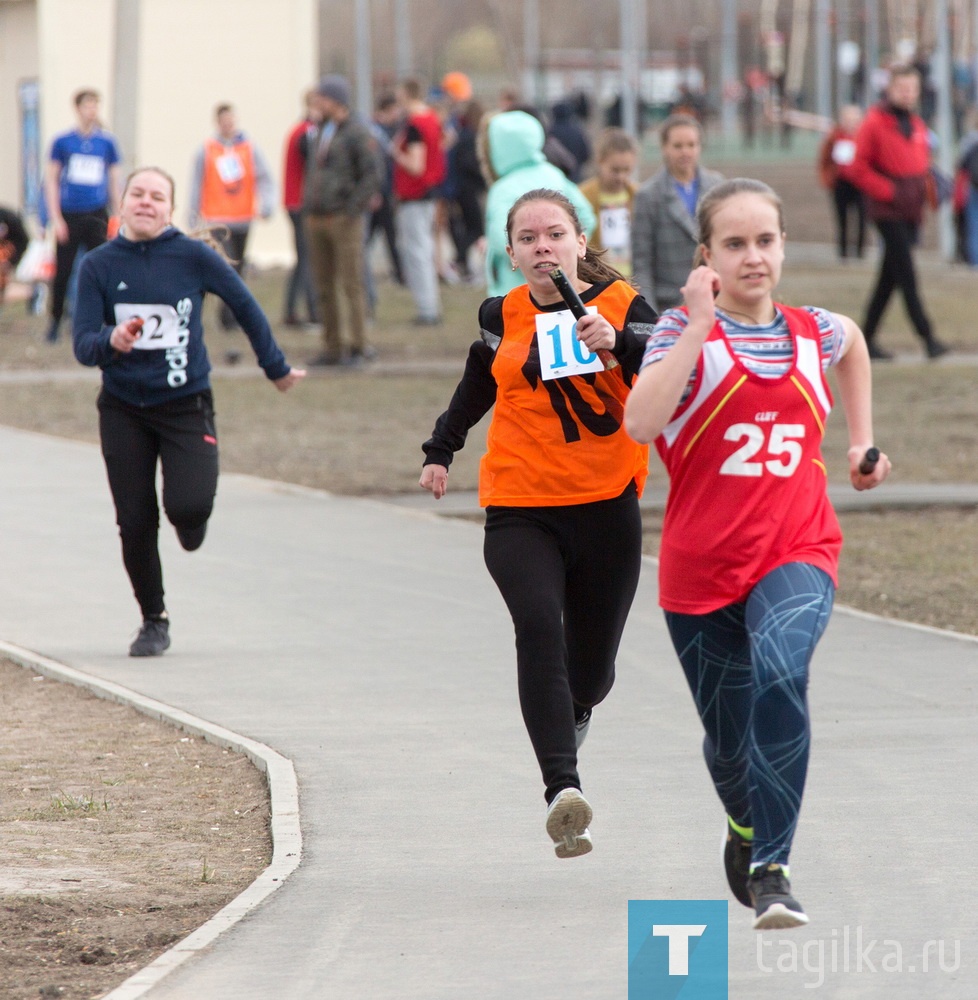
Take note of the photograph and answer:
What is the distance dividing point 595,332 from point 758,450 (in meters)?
0.72

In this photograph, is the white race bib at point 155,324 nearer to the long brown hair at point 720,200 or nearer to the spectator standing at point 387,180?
the long brown hair at point 720,200

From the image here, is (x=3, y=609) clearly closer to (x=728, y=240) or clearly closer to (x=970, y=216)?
(x=728, y=240)

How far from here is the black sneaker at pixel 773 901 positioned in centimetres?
423

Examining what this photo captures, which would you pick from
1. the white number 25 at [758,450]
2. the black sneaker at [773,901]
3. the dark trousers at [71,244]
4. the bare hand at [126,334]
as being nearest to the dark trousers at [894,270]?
the dark trousers at [71,244]

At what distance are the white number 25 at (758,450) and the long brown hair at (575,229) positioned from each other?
3.91 ft

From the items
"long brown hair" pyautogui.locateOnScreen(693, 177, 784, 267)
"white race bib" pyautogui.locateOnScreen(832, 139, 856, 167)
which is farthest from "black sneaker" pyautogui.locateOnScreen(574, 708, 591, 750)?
"white race bib" pyautogui.locateOnScreen(832, 139, 856, 167)

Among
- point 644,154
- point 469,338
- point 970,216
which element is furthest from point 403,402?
point 644,154

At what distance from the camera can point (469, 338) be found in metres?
20.5

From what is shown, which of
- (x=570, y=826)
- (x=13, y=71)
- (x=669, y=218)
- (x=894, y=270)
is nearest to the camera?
(x=570, y=826)

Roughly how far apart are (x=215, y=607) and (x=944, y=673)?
124 inches

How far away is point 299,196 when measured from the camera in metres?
19.1

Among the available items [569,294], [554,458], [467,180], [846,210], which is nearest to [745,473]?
[569,294]

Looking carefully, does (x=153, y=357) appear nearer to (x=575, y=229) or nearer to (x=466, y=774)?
(x=466, y=774)

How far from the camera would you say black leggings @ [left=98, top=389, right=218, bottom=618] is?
25.7 ft
